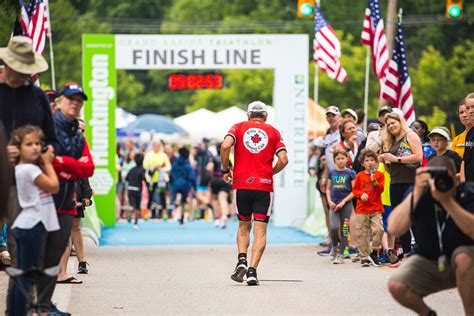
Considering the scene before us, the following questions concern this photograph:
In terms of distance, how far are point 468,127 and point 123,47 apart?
12.7 m

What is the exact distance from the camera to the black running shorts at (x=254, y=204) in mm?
13281

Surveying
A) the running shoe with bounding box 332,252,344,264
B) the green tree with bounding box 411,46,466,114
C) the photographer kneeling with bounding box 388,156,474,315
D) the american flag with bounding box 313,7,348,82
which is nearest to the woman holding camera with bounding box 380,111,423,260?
the running shoe with bounding box 332,252,344,264

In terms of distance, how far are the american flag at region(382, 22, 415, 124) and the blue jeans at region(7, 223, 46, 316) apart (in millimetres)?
13888

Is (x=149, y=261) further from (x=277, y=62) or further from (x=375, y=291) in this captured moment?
(x=277, y=62)

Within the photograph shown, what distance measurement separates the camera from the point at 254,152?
13.3 m

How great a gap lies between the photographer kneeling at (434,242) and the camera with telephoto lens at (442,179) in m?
0.06

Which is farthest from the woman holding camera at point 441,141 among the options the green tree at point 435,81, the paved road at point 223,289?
the green tree at point 435,81

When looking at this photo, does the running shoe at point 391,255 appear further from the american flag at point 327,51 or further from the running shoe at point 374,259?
→ the american flag at point 327,51

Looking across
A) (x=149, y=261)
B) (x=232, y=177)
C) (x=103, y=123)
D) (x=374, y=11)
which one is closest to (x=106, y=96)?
(x=103, y=123)

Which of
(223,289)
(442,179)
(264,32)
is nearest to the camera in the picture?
(442,179)

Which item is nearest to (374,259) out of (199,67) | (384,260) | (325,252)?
(384,260)

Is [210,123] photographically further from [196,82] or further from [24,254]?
[24,254]

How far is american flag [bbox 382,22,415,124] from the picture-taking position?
21.7 metres

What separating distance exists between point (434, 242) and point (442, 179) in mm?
624
